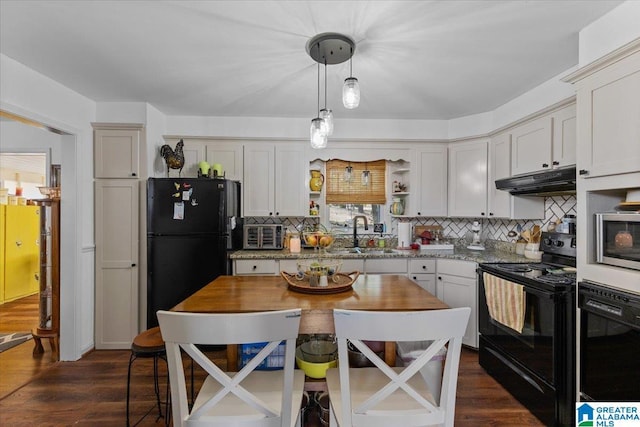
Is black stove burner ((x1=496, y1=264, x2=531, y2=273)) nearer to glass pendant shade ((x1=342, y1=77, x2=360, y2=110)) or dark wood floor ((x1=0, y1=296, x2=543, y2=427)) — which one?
dark wood floor ((x1=0, y1=296, x2=543, y2=427))

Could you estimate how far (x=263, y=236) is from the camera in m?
3.48

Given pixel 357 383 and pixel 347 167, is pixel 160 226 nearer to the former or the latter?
pixel 347 167

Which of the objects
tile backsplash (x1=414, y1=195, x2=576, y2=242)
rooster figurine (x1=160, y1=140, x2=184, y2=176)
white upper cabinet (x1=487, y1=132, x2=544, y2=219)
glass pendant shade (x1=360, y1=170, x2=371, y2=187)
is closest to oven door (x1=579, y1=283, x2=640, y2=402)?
tile backsplash (x1=414, y1=195, x2=576, y2=242)

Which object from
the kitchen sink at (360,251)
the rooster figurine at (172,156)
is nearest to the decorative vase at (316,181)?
the kitchen sink at (360,251)

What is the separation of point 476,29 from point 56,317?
4097mm

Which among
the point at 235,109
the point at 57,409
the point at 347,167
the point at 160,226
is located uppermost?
the point at 235,109

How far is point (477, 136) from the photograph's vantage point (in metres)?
3.46

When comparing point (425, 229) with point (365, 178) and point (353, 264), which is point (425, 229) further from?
point (353, 264)

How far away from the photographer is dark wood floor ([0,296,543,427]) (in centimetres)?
204

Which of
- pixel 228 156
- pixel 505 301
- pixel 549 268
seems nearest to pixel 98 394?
pixel 228 156

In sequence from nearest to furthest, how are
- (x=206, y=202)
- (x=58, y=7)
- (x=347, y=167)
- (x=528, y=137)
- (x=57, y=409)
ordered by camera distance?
(x=58, y=7) → (x=57, y=409) → (x=528, y=137) → (x=206, y=202) → (x=347, y=167)

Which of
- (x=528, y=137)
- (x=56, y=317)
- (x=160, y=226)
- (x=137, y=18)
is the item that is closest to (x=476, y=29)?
(x=528, y=137)

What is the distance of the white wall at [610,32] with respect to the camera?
1.62 meters

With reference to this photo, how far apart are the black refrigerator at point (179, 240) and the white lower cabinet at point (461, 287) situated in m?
2.24
